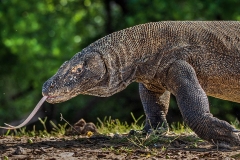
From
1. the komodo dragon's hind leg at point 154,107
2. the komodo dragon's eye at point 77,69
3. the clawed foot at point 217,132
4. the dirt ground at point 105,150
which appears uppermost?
the komodo dragon's eye at point 77,69

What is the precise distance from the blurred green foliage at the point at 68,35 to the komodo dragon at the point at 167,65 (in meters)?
5.22

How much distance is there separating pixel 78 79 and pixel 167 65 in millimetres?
877

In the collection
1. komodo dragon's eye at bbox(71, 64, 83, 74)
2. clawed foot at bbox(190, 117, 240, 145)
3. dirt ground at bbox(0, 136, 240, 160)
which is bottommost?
dirt ground at bbox(0, 136, 240, 160)

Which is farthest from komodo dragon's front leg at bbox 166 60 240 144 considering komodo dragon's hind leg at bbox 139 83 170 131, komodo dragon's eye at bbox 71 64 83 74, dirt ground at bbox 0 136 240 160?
komodo dragon's eye at bbox 71 64 83 74

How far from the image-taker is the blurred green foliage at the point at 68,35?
37.4 feet

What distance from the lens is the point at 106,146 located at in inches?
204

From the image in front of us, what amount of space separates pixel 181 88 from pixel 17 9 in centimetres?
689

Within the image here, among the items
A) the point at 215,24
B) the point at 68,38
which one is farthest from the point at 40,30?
the point at 215,24

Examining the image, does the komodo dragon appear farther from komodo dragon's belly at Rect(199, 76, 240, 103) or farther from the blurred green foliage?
the blurred green foliage

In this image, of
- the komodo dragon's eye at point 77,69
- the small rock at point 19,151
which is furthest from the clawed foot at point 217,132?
the small rock at point 19,151

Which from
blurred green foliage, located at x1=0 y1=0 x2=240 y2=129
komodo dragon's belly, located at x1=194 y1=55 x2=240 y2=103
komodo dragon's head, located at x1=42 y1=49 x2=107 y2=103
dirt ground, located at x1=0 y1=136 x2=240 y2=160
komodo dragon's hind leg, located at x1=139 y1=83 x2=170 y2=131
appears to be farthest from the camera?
blurred green foliage, located at x1=0 y1=0 x2=240 y2=129

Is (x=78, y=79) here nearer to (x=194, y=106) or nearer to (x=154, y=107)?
(x=194, y=106)

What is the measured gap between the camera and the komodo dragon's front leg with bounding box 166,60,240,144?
16.5ft

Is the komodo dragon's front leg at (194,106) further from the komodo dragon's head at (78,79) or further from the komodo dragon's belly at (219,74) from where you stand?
the komodo dragon's head at (78,79)
